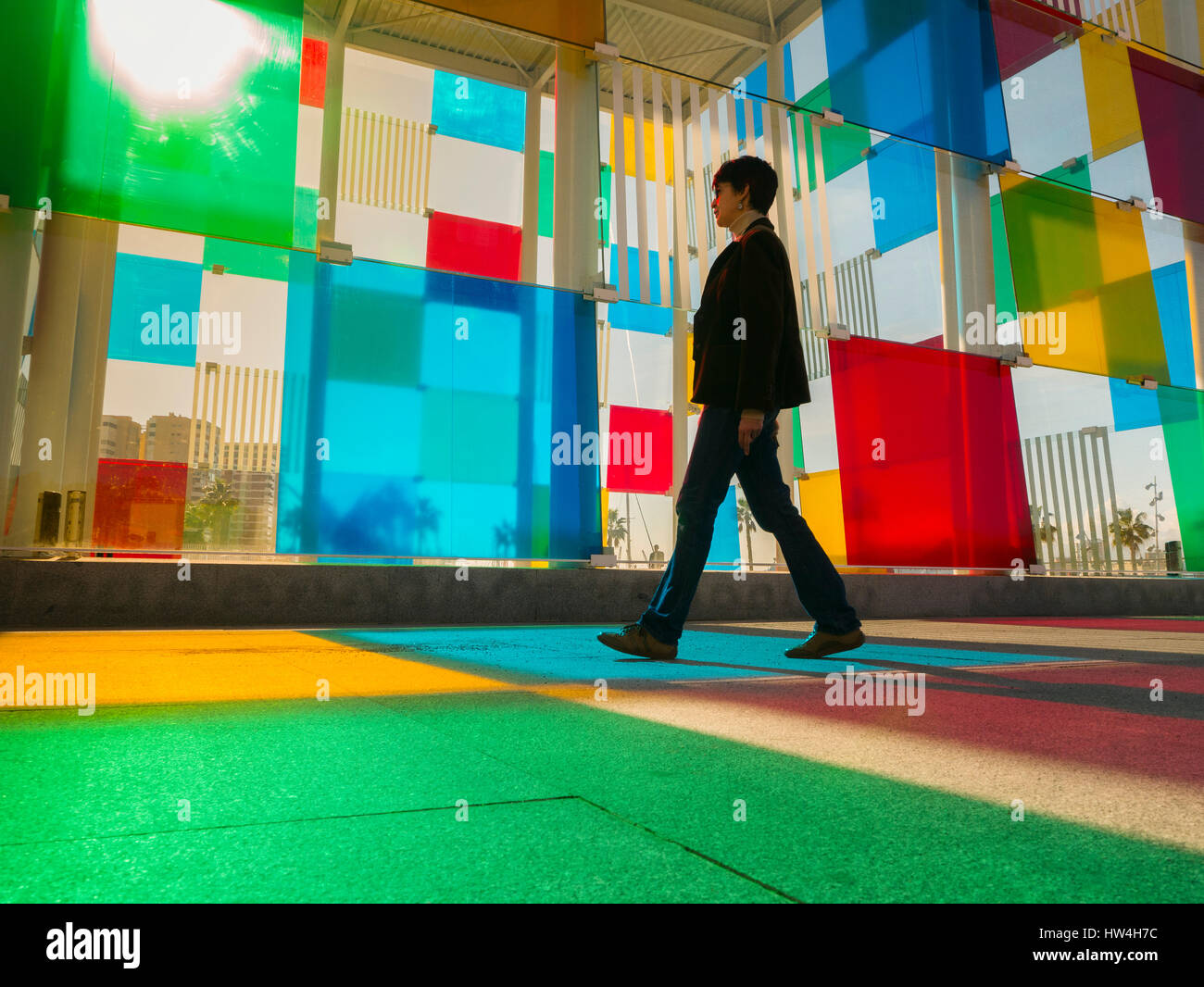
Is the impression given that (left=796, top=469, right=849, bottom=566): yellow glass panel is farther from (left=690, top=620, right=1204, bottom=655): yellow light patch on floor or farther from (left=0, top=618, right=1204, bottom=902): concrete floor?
(left=0, top=618, right=1204, bottom=902): concrete floor

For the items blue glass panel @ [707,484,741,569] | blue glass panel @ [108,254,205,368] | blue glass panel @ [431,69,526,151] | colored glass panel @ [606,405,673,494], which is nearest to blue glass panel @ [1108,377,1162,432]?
blue glass panel @ [707,484,741,569]

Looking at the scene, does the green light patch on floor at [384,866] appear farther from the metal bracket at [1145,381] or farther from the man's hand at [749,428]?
the metal bracket at [1145,381]

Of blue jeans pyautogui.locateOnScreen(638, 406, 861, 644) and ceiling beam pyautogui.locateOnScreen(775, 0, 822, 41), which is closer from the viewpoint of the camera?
blue jeans pyautogui.locateOnScreen(638, 406, 861, 644)

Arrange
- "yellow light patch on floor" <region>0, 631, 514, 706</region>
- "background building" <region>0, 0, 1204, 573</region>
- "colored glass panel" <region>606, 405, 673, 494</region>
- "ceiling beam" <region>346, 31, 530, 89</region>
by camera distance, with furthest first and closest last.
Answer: "ceiling beam" <region>346, 31, 530, 89</region> → "colored glass panel" <region>606, 405, 673, 494</region> → "background building" <region>0, 0, 1204, 573</region> → "yellow light patch on floor" <region>0, 631, 514, 706</region>

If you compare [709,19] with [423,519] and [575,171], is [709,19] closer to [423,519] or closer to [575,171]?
[575,171]

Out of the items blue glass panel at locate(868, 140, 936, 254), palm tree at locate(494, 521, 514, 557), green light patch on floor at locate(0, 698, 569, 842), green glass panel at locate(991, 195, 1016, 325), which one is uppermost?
blue glass panel at locate(868, 140, 936, 254)

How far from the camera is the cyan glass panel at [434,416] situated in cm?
522

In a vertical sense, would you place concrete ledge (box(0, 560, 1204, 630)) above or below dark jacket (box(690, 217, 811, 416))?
below

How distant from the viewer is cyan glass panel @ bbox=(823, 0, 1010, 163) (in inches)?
309

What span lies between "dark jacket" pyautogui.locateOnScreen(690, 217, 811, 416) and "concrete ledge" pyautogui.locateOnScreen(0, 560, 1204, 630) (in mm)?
2722

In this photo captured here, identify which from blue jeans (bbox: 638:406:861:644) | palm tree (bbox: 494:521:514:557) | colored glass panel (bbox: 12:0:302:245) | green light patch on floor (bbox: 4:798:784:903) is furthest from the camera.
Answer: palm tree (bbox: 494:521:514:557)

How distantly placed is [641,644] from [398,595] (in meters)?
2.46

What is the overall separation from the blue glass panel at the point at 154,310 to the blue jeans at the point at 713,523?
340 centimetres
